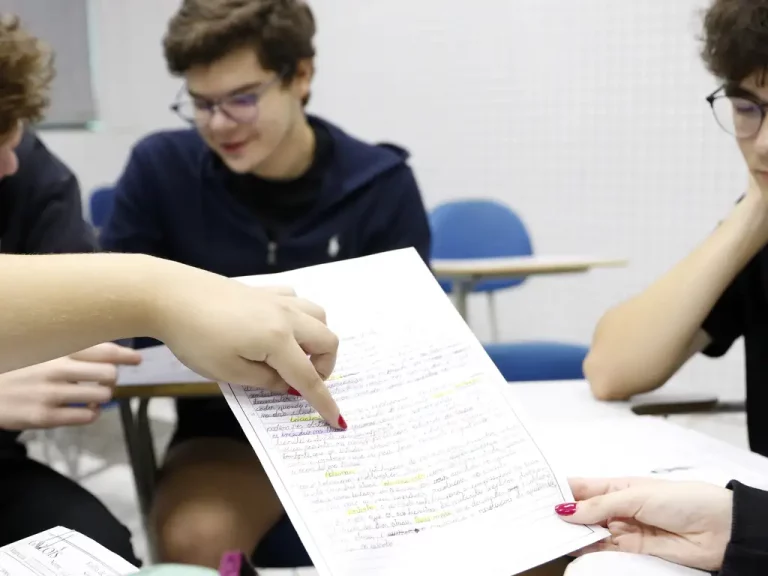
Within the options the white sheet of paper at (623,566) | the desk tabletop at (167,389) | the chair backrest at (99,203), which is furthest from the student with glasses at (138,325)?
the chair backrest at (99,203)

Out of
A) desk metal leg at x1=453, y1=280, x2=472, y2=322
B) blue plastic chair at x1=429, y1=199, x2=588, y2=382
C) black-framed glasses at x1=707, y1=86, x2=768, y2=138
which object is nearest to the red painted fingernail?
black-framed glasses at x1=707, y1=86, x2=768, y2=138

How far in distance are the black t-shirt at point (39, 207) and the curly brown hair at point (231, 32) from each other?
0.33m

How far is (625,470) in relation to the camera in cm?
74

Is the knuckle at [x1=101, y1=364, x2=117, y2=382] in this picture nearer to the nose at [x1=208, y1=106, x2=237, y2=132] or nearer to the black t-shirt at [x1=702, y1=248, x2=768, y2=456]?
the nose at [x1=208, y1=106, x2=237, y2=132]

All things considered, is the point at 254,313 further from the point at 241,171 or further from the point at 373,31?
the point at 373,31

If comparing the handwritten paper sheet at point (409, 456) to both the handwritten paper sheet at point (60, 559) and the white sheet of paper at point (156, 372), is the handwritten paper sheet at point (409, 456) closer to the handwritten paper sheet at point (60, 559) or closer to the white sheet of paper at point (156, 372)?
the handwritten paper sheet at point (60, 559)

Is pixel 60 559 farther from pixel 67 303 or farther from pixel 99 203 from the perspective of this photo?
pixel 99 203

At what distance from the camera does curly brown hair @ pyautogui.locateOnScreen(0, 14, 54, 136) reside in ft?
2.86

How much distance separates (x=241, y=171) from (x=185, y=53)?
24 centimetres

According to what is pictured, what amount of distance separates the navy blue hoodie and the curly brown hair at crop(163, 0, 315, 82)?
203 millimetres

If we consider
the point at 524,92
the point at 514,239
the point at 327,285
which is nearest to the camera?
the point at 327,285

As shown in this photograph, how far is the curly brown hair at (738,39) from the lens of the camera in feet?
2.81

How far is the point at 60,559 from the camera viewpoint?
1.60ft

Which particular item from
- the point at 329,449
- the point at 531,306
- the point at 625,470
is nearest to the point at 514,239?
the point at 531,306
